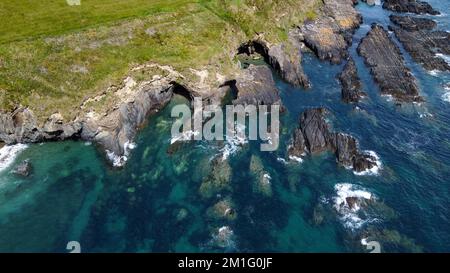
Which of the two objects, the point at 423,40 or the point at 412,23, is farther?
the point at 412,23

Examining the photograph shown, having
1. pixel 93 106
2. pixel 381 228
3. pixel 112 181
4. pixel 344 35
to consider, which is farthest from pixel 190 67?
pixel 344 35

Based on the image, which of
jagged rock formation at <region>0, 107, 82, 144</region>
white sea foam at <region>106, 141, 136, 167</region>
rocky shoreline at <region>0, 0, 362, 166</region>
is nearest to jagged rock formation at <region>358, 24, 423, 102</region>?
rocky shoreline at <region>0, 0, 362, 166</region>

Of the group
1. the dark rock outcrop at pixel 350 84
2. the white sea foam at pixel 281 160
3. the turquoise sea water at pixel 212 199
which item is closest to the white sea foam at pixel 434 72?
the dark rock outcrop at pixel 350 84

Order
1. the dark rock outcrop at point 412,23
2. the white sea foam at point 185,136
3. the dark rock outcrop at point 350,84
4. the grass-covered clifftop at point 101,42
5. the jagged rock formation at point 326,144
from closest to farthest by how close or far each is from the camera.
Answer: the jagged rock formation at point 326,144
the grass-covered clifftop at point 101,42
the white sea foam at point 185,136
the dark rock outcrop at point 350,84
the dark rock outcrop at point 412,23

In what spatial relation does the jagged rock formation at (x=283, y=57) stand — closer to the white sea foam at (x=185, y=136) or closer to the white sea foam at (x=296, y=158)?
the white sea foam at (x=296, y=158)

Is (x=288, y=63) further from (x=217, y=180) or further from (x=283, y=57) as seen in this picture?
(x=217, y=180)

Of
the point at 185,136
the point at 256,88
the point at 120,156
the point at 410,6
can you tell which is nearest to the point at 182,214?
the point at 120,156
